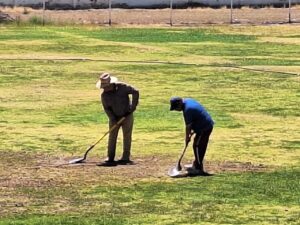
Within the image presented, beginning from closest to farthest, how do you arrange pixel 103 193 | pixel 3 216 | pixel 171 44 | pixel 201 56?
pixel 3 216 → pixel 103 193 → pixel 201 56 → pixel 171 44

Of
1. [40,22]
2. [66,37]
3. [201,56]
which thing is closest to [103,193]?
[201,56]

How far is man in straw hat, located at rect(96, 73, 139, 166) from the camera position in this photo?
55.1 ft

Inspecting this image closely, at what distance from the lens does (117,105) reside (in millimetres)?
17031

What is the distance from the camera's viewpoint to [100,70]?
34312mm

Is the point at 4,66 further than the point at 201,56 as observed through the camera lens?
No

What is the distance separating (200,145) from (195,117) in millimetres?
574

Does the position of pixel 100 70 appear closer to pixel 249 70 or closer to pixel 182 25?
pixel 249 70

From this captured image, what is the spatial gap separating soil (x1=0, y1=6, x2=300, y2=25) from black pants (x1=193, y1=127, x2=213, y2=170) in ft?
132

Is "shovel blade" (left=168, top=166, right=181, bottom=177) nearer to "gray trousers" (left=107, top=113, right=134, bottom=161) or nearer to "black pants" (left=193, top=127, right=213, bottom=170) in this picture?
"black pants" (left=193, top=127, right=213, bottom=170)

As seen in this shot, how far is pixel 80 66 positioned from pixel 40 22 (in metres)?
20.0

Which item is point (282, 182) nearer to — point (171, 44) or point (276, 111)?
point (276, 111)

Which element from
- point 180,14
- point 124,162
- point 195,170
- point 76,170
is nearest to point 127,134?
A: point 124,162

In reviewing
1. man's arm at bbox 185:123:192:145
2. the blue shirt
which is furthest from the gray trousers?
man's arm at bbox 185:123:192:145

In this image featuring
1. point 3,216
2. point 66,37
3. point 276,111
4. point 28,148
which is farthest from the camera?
point 66,37
